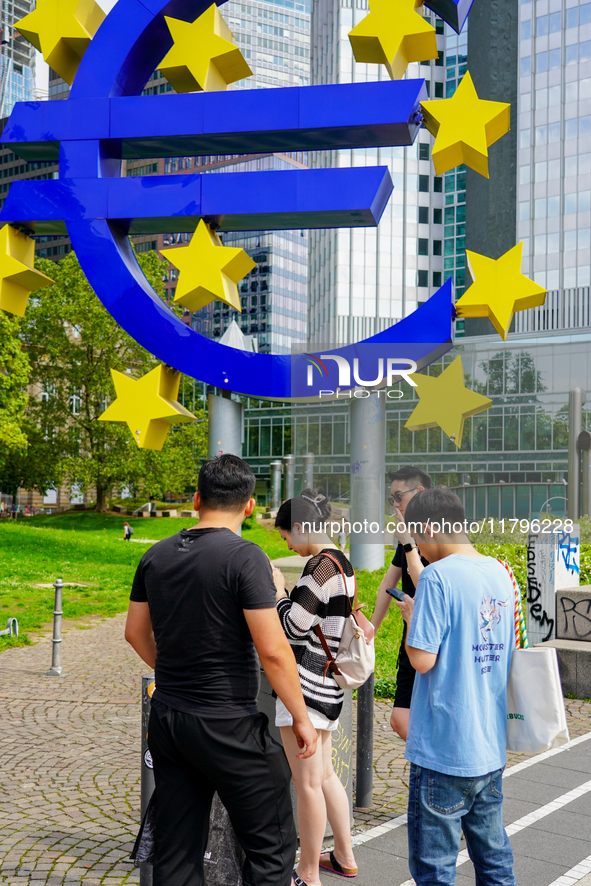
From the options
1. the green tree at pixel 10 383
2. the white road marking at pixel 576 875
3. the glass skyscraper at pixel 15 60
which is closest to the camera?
the white road marking at pixel 576 875

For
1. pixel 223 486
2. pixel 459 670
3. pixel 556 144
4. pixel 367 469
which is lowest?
pixel 459 670

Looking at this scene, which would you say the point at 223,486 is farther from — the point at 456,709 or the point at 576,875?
the point at 576,875

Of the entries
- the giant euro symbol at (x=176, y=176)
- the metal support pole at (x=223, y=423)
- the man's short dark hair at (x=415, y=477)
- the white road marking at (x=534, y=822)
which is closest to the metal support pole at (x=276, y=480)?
the metal support pole at (x=223, y=423)

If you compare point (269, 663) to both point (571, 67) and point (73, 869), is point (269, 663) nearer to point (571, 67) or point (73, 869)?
point (73, 869)

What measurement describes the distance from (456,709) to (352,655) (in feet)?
2.90

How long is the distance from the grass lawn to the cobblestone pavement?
8.11 feet

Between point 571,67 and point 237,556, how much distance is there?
222 feet

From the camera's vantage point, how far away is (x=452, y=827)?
9.32 ft

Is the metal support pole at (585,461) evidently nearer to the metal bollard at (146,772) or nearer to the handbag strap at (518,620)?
the handbag strap at (518,620)

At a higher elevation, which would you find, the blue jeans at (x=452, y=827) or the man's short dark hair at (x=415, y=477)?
the man's short dark hair at (x=415, y=477)

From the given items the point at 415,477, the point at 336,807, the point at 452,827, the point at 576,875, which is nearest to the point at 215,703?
the point at 452,827

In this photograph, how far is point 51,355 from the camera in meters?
41.6

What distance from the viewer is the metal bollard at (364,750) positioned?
5070mm

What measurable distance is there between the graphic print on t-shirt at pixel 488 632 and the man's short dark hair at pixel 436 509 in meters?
0.31
